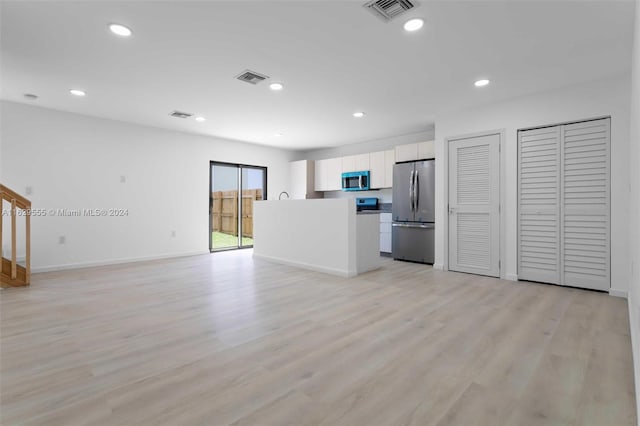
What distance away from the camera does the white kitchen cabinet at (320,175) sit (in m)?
7.73

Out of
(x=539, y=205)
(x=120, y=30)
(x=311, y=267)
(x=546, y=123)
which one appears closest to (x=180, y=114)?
(x=120, y=30)

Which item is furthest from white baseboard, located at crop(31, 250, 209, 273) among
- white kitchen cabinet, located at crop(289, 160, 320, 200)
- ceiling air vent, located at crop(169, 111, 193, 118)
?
white kitchen cabinet, located at crop(289, 160, 320, 200)

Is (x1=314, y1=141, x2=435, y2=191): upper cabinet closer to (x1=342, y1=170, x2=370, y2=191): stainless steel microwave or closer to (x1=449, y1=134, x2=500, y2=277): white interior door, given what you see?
(x1=342, y1=170, x2=370, y2=191): stainless steel microwave

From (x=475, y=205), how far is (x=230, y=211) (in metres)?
5.38

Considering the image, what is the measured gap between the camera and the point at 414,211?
18.1 feet

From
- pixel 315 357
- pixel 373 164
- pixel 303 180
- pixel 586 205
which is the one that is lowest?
pixel 315 357

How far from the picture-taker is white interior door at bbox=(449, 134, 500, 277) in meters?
4.40

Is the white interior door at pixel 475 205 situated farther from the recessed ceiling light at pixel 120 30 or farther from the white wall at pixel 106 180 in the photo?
the white wall at pixel 106 180

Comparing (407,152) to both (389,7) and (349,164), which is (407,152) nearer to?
(349,164)

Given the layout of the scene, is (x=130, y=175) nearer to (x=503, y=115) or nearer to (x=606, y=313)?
(x=503, y=115)

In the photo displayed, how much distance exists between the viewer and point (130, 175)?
5660mm

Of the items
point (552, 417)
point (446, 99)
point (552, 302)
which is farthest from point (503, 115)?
point (552, 417)

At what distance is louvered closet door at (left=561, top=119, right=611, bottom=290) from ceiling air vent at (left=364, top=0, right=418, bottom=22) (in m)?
Result: 2.92

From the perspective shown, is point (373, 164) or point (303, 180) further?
point (303, 180)
